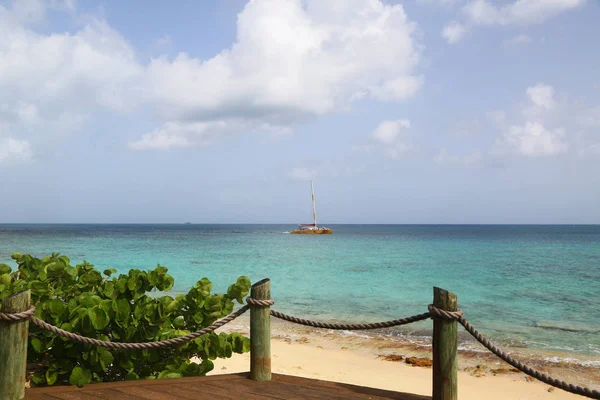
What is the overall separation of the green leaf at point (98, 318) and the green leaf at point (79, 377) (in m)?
0.43

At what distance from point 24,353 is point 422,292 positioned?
61.7ft

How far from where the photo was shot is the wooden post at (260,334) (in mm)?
3766

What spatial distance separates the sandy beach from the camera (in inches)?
281

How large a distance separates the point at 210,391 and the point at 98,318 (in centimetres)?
122

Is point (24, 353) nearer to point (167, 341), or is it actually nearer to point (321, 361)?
point (167, 341)

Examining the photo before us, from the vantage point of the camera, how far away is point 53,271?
Answer: 4500 mm

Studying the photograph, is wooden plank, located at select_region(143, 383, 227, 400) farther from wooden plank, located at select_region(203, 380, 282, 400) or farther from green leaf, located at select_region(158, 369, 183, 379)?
green leaf, located at select_region(158, 369, 183, 379)

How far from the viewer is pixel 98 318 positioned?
3697mm

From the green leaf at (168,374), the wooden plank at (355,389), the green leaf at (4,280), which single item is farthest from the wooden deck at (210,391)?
the green leaf at (4,280)

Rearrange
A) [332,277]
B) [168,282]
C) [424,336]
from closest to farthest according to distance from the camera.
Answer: [168,282] < [424,336] < [332,277]

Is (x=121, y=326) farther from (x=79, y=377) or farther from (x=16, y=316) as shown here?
(x=16, y=316)

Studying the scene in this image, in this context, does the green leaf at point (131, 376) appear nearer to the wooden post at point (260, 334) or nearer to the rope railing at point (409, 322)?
the rope railing at point (409, 322)

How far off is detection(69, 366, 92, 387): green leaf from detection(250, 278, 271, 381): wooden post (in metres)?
1.49

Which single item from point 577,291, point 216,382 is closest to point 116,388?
point 216,382
